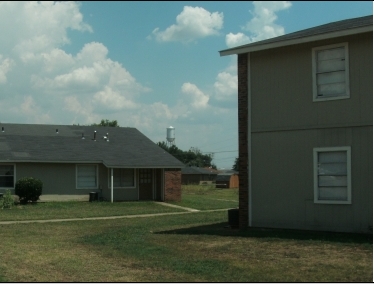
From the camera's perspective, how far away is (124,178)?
34188 mm

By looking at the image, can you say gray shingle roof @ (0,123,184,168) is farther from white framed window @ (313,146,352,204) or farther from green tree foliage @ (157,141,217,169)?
green tree foliage @ (157,141,217,169)

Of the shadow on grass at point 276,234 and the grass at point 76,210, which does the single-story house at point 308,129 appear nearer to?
the shadow on grass at point 276,234

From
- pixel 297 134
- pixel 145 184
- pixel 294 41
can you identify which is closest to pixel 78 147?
pixel 145 184

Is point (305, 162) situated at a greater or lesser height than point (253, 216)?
greater

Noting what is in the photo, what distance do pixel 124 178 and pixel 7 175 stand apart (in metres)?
6.60

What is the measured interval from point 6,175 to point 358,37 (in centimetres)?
2211

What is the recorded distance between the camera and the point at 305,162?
16062mm

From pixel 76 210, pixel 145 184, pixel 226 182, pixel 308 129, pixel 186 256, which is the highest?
pixel 308 129

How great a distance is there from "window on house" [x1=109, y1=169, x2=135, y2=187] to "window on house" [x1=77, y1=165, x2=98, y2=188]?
1.14 meters

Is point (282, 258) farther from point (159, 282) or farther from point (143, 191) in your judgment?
point (143, 191)

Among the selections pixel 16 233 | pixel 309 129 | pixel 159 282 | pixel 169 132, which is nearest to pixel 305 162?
pixel 309 129

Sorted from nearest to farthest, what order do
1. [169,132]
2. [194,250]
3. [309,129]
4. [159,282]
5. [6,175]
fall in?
1. [159,282]
2. [194,250]
3. [309,129]
4. [6,175]
5. [169,132]

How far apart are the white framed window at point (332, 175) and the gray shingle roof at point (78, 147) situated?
17993mm

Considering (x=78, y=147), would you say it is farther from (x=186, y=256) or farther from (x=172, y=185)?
(x=186, y=256)
